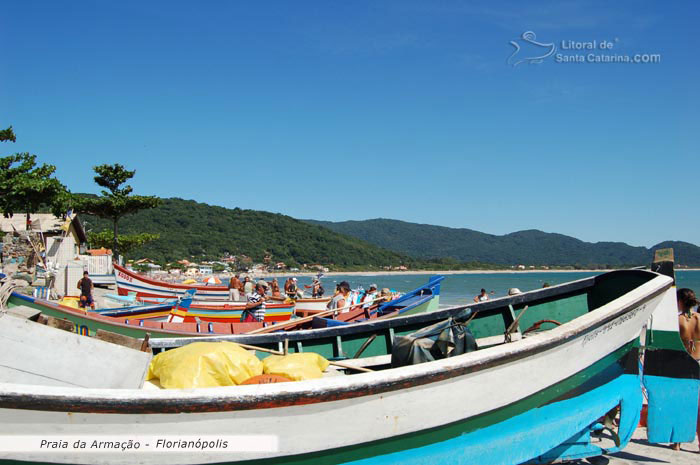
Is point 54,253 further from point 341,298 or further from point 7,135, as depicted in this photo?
point 341,298

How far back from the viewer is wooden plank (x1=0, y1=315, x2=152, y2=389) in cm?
417

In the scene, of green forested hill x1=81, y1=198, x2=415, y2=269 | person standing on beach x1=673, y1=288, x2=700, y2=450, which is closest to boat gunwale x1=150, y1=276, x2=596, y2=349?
person standing on beach x1=673, y1=288, x2=700, y2=450

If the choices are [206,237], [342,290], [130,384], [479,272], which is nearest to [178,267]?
[206,237]

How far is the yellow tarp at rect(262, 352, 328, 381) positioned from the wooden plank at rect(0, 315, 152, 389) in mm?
1051

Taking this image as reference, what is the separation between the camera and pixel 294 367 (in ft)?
14.1

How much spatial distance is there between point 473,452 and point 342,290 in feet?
31.0

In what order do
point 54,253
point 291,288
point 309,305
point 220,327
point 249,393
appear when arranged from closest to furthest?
point 249,393 < point 220,327 < point 309,305 < point 291,288 < point 54,253

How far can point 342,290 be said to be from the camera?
44.1 ft

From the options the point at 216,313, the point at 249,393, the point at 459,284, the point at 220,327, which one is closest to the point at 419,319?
the point at 249,393

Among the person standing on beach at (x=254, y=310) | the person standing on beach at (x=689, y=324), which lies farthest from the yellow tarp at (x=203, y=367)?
the person standing on beach at (x=254, y=310)

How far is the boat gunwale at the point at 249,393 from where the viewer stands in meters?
3.12

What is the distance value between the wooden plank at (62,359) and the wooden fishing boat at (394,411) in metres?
0.98

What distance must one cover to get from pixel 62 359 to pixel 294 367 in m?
1.95

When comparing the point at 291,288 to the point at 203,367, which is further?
the point at 291,288
